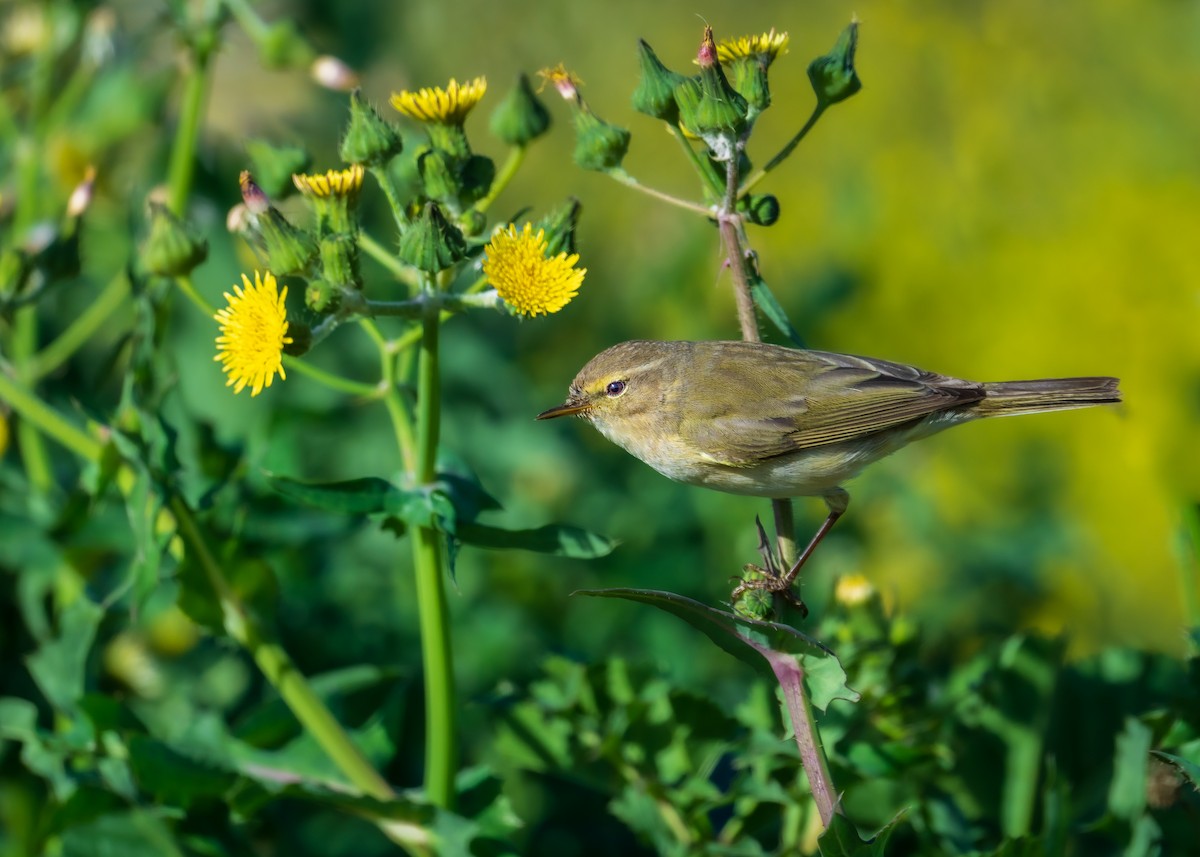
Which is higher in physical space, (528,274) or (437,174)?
(437,174)

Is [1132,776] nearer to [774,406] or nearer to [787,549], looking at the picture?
[787,549]

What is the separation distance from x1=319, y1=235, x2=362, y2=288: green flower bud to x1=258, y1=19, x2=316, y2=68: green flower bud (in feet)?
4.63

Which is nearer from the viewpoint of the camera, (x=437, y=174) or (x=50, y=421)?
(x=437, y=174)

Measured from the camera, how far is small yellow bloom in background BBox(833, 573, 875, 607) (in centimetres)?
247

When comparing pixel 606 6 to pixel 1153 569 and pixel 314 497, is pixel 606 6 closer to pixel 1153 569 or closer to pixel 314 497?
pixel 1153 569

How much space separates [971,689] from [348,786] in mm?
1204

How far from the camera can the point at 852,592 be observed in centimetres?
249

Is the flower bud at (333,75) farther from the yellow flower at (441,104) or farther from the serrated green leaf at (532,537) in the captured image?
the serrated green leaf at (532,537)

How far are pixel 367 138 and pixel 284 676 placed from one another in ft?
3.30

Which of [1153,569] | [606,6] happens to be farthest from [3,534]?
[606,6]

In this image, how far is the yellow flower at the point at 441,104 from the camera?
214cm

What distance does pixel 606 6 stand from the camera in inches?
255

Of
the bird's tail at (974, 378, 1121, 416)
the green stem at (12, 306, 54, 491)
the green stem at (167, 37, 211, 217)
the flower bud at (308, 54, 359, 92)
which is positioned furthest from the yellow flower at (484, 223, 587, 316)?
the green stem at (12, 306, 54, 491)

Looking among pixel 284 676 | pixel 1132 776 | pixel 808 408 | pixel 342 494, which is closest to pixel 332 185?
pixel 342 494
